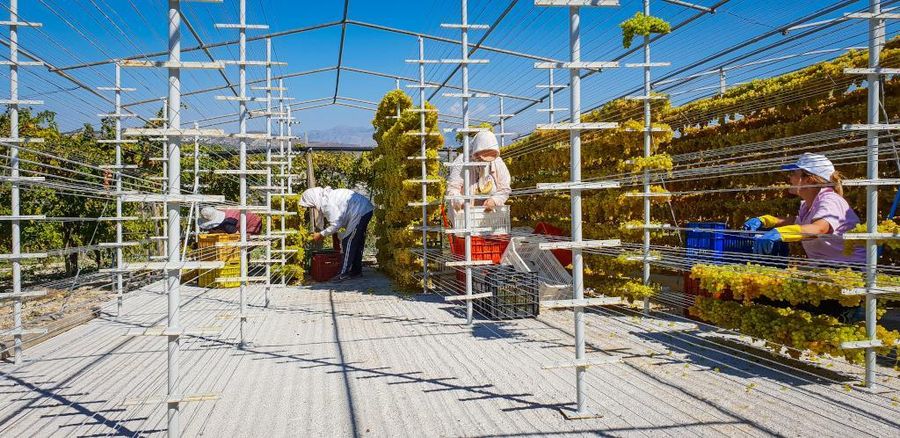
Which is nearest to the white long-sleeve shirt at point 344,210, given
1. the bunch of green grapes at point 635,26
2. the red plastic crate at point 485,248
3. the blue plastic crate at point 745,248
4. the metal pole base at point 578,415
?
the red plastic crate at point 485,248

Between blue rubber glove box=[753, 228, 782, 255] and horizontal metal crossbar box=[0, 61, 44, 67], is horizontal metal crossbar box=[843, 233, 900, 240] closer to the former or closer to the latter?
blue rubber glove box=[753, 228, 782, 255]

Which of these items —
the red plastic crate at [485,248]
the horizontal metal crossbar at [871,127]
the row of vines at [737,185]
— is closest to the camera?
the horizontal metal crossbar at [871,127]

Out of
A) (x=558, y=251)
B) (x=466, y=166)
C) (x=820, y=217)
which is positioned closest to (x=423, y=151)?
(x=466, y=166)

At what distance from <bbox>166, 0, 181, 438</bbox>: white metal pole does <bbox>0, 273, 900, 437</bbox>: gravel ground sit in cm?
31

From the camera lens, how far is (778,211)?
7.21 m

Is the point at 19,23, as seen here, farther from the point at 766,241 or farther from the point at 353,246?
the point at 353,246

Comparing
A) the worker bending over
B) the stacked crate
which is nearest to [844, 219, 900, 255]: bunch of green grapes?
the stacked crate

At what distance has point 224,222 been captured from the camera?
12.8 m

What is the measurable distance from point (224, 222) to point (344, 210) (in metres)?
2.62

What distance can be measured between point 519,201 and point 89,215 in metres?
8.06

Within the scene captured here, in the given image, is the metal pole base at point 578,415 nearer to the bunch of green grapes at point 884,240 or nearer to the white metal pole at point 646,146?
the bunch of green grapes at point 884,240

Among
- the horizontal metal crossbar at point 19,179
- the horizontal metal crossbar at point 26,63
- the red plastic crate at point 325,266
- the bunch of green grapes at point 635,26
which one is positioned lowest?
the red plastic crate at point 325,266

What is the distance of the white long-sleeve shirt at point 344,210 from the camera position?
12195 mm

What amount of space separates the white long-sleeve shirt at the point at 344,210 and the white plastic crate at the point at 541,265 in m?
5.39
